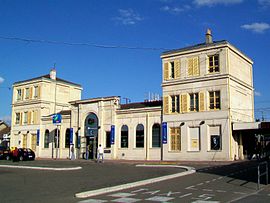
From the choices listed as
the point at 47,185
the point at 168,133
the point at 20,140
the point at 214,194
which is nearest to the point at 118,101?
the point at 168,133

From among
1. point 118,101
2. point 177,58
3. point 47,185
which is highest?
point 177,58

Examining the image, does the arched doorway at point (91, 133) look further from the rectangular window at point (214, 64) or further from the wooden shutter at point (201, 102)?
the rectangular window at point (214, 64)

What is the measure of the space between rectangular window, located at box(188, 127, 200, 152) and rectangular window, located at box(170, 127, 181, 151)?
1257 mm

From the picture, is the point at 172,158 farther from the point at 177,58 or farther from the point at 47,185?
the point at 47,185

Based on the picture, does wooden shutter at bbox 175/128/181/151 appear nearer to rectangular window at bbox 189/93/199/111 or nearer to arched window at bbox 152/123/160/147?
arched window at bbox 152/123/160/147

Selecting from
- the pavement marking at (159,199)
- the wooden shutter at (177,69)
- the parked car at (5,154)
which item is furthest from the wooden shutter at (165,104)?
the pavement marking at (159,199)

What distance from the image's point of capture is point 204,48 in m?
36.2

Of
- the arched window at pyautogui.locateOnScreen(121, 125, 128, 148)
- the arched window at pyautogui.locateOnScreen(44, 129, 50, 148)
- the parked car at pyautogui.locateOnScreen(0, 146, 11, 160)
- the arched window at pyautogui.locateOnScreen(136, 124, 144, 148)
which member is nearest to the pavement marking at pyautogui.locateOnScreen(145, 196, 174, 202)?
the arched window at pyautogui.locateOnScreen(136, 124, 144, 148)

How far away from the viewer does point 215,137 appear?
3459 cm

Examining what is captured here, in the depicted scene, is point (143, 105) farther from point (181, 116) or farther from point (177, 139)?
point (177, 139)

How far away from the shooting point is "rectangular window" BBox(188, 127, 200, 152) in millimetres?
35719

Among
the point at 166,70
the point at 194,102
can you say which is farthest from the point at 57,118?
the point at 194,102

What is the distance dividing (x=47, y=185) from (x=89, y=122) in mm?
27649

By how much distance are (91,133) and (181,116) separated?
12023mm
